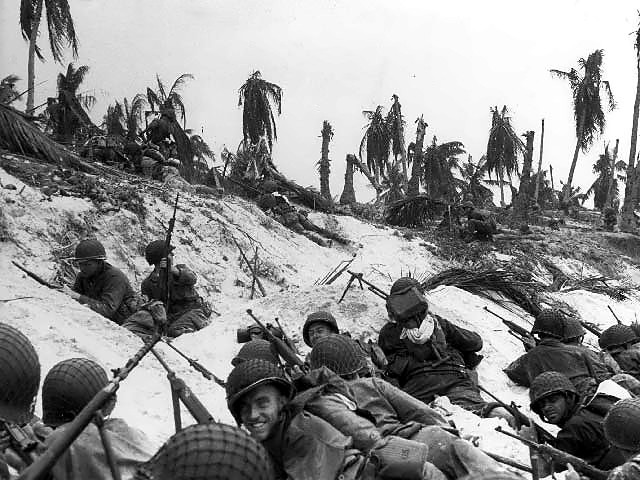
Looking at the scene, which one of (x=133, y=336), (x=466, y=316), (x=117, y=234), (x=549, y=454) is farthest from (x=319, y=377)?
(x=117, y=234)

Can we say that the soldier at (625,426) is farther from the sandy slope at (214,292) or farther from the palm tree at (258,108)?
the palm tree at (258,108)

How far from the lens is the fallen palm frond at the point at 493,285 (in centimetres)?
864

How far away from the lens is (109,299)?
6293 millimetres

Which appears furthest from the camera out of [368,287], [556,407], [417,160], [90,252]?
[417,160]

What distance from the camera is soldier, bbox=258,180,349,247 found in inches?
540

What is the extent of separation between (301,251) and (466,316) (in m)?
5.61

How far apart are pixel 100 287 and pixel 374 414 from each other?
4.02 metres

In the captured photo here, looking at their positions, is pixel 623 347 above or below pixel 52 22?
below

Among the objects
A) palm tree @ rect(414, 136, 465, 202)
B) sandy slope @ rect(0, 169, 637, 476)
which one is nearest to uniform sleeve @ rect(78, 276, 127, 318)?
sandy slope @ rect(0, 169, 637, 476)

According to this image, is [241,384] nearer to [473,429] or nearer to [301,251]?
[473,429]

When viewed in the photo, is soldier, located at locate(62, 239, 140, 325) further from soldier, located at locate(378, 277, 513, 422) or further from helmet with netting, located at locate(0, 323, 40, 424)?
helmet with netting, located at locate(0, 323, 40, 424)

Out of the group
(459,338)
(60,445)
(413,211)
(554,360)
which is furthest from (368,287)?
(413,211)

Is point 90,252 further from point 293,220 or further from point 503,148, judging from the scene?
point 503,148

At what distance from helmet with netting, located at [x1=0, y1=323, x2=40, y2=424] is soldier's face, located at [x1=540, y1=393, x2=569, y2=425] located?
2.99 metres
